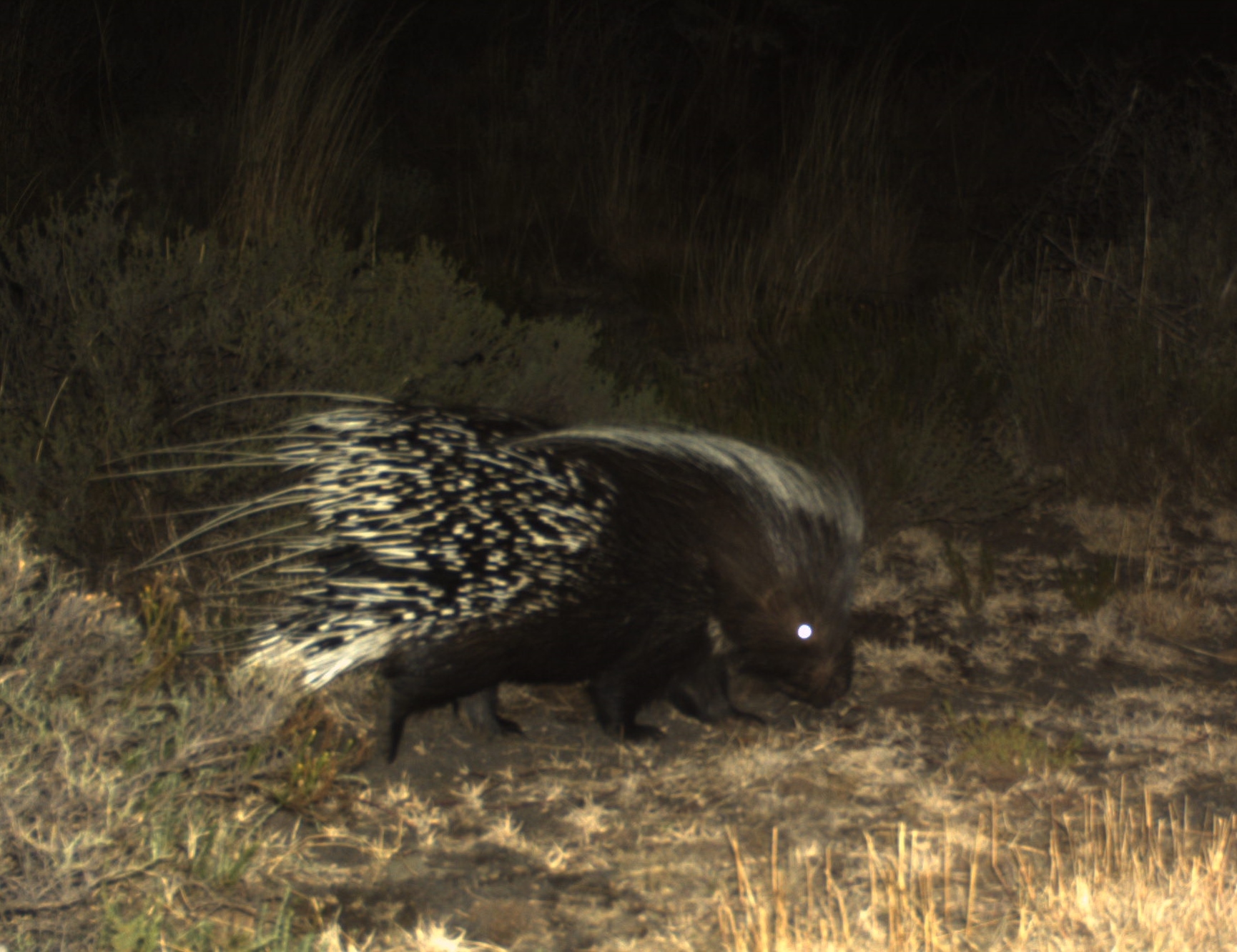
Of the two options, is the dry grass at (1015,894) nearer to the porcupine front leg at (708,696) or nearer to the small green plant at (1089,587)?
the porcupine front leg at (708,696)

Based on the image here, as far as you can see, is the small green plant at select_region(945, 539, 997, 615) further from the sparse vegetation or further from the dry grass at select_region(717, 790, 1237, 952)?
the dry grass at select_region(717, 790, 1237, 952)

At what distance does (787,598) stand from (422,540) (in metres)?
0.90

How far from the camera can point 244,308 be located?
347cm

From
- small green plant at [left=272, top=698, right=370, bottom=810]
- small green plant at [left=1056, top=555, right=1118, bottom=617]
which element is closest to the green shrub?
small green plant at [left=272, top=698, right=370, bottom=810]

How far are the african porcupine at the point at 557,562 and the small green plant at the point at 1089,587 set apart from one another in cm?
95

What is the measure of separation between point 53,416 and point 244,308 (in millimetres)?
612

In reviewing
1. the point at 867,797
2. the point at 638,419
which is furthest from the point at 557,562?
the point at 638,419

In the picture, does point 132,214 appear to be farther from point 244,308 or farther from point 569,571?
point 569,571

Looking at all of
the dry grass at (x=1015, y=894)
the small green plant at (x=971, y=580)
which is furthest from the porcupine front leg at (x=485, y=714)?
the small green plant at (x=971, y=580)

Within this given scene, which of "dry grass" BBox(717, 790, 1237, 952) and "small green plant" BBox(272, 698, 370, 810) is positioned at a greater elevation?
"dry grass" BBox(717, 790, 1237, 952)

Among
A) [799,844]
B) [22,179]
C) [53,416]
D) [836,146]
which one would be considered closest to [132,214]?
[22,179]

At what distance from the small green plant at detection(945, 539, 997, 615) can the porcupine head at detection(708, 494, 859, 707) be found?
866 mm

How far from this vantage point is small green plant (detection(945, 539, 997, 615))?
3.77m

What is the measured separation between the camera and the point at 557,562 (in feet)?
8.89
